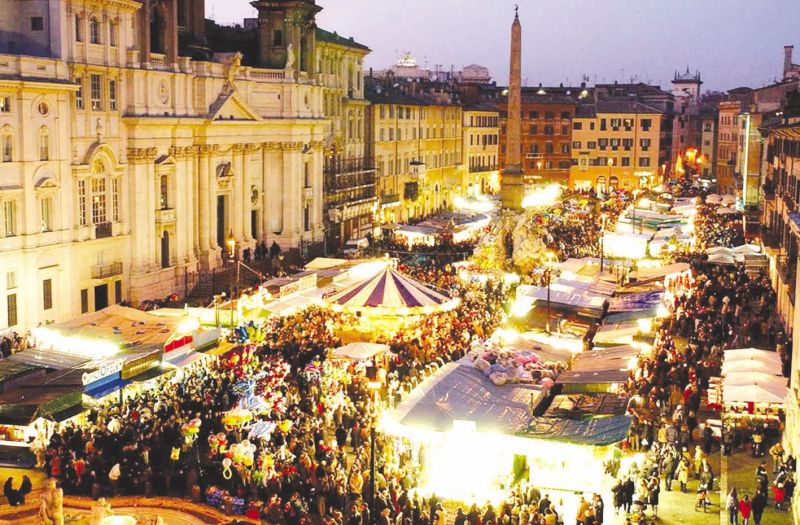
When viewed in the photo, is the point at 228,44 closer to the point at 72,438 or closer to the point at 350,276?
the point at 350,276

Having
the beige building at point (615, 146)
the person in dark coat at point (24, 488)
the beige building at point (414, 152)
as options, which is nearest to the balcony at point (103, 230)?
the person in dark coat at point (24, 488)

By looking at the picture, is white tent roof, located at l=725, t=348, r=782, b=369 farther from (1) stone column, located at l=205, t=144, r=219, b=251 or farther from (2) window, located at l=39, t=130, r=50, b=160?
(1) stone column, located at l=205, t=144, r=219, b=251

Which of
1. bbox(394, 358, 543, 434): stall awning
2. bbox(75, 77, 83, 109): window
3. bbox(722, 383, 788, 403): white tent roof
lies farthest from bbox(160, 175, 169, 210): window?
bbox(722, 383, 788, 403): white tent roof

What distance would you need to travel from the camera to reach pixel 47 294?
3466 cm

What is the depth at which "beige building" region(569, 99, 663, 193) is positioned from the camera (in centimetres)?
10244

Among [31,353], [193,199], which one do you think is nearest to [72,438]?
[31,353]

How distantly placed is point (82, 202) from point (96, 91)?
403 cm

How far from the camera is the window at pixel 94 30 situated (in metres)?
36.2

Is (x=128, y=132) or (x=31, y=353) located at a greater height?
(x=128, y=132)

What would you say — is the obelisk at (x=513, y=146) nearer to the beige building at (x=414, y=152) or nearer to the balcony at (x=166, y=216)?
the beige building at (x=414, y=152)

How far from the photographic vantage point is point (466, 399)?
2241 cm

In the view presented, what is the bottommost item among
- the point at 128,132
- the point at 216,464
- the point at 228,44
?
the point at 216,464

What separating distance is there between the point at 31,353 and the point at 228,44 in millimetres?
31599

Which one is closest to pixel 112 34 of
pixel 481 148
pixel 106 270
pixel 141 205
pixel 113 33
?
pixel 113 33
